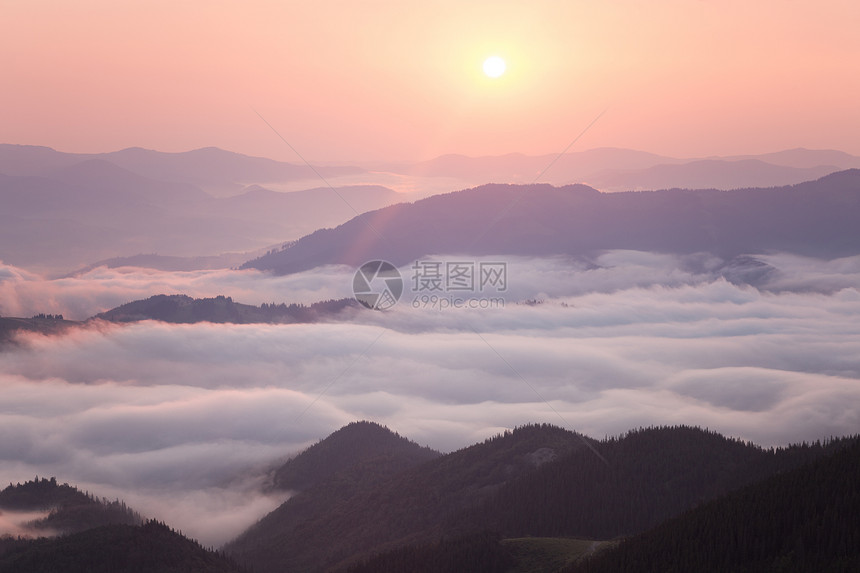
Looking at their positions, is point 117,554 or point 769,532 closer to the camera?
point 769,532

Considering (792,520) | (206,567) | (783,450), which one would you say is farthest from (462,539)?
(783,450)

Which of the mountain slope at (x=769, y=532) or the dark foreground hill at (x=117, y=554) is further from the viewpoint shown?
the dark foreground hill at (x=117, y=554)

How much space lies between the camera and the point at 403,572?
527ft

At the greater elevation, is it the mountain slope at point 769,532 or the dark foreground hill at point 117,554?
the mountain slope at point 769,532

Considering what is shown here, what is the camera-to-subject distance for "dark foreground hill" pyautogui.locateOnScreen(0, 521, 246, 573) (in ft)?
575

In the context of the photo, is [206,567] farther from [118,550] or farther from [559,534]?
[559,534]

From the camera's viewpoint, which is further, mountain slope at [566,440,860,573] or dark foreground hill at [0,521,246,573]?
dark foreground hill at [0,521,246,573]

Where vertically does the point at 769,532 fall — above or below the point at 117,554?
above

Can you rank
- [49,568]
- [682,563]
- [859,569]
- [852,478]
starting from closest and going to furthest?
[859,569]
[682,563]
[852,478]
[49,568]

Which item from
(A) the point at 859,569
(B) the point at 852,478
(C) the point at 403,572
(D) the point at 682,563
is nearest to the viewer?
(A) the point at 859,569

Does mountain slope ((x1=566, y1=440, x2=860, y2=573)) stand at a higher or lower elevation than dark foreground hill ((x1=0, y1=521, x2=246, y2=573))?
higher

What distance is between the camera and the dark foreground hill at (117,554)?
575ft

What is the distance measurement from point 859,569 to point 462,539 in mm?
88794

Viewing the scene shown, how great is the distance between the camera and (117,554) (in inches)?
6978
